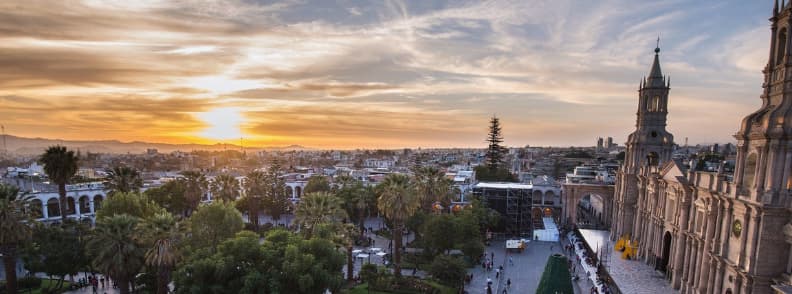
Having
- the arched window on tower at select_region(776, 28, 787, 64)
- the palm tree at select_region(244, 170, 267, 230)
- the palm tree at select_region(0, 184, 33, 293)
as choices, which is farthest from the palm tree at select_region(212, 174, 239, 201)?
the arched window on tower at select_region(776, 28, 787, 64)

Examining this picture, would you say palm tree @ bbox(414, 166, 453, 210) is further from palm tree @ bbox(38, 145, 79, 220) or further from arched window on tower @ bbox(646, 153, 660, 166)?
palm tree @ bbox(38, 145, 79, 220)

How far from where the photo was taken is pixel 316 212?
87.4ft

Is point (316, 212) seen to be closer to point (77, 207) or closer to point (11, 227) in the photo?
point (11, 227)

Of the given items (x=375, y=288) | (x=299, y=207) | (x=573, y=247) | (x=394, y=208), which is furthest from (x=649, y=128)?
(x=299, y=207)

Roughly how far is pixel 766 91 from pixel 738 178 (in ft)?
14.3

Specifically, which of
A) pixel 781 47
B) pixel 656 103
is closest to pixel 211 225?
pixel 781 47

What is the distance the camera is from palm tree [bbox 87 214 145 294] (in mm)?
20578

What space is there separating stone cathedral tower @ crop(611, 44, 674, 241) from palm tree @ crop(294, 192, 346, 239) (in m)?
27.2

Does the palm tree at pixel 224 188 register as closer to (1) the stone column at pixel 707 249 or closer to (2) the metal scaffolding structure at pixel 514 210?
(2) the metal scaffolding structure at pixel 514 210

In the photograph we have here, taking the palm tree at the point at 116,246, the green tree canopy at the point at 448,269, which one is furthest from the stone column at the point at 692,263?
the palm tree at the point at 116,246

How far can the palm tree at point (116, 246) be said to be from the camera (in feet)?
67.5

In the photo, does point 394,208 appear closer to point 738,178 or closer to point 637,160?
point 738,178

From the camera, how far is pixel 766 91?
1905 cm

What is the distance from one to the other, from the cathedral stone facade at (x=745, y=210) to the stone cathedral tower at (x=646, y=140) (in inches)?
258
